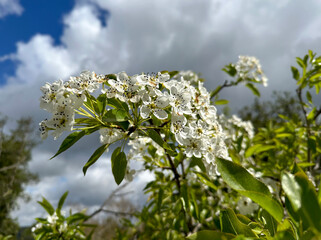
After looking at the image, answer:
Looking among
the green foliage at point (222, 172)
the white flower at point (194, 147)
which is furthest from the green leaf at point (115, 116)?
the white flower at point (194, 147)

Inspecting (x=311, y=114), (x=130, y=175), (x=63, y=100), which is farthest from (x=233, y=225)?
(x=311, y=114)

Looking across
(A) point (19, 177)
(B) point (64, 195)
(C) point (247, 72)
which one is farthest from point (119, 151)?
(A) point (19, 177)

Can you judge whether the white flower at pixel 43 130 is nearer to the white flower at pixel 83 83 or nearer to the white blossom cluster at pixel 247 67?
the white flower at pixel 83 83

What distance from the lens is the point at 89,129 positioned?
4.02 ft

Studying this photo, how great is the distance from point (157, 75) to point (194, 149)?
424 mm

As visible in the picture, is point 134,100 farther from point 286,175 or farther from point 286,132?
point 286,132

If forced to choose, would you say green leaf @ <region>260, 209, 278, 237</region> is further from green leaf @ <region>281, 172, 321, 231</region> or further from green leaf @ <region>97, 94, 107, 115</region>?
green leaf @ <region>97, 94, 107, 115</region>

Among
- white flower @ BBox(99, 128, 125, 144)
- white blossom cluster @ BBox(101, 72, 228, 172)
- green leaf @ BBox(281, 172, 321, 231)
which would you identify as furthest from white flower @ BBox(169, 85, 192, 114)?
green leaf @ BBox(281, 172, 321, 231)

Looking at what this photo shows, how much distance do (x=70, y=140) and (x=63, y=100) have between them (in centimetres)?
18

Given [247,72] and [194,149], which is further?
[247,72]

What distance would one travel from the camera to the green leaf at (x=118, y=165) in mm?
1259

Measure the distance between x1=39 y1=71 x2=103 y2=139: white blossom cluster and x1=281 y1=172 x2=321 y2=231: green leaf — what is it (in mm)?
852

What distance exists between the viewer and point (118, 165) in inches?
50.8

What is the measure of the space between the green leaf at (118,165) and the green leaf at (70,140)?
0.20 metres
